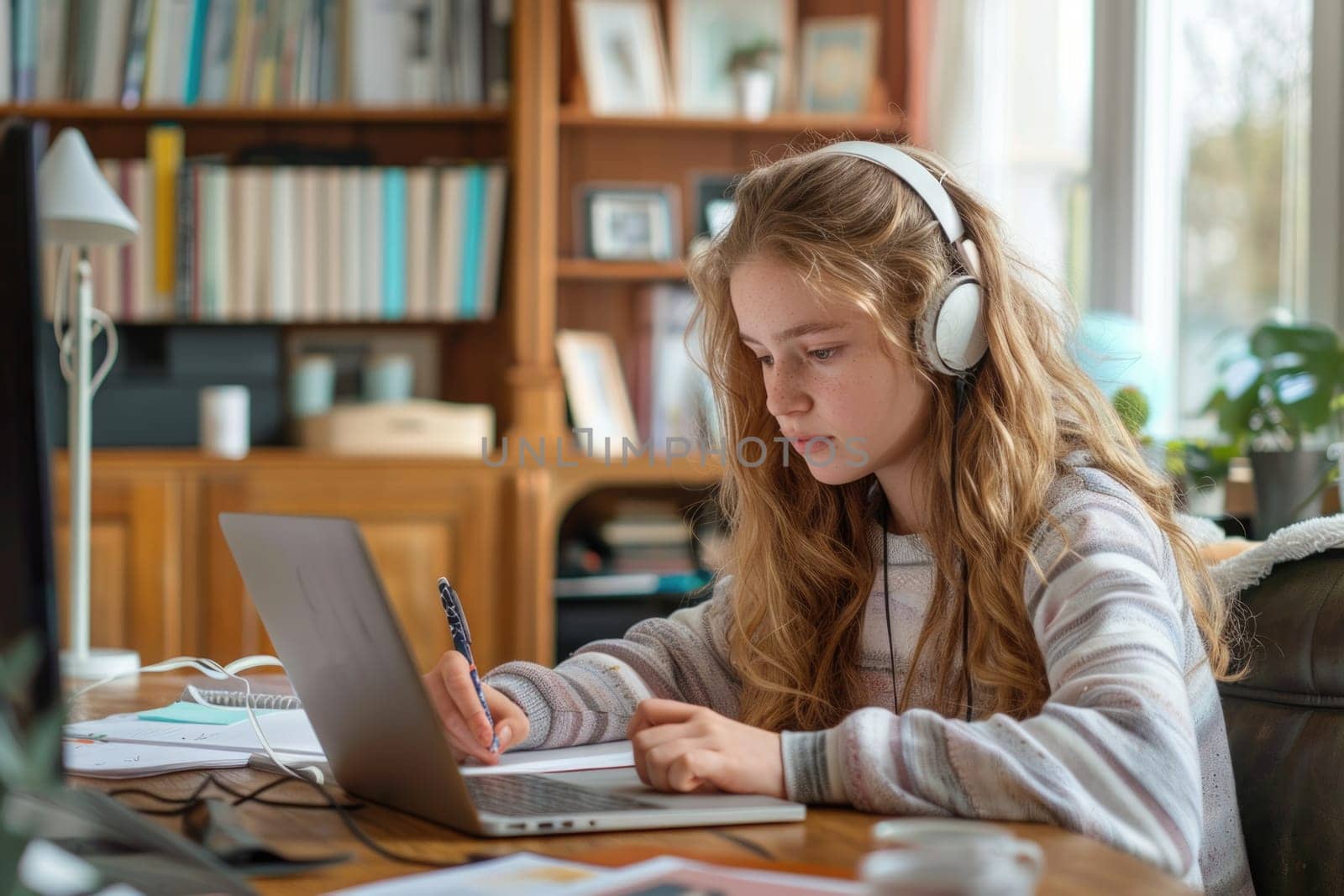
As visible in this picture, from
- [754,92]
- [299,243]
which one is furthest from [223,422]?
[754,92]

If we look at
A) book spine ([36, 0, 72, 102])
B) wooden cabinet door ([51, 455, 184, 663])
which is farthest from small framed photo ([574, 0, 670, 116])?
wooden cabinet door ([51, 455, 184, 663])

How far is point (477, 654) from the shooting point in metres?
2.75

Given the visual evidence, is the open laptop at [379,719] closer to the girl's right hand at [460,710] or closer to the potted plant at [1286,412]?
the girl's right hand at [460,710]

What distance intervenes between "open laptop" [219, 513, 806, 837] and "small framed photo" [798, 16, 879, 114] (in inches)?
91.0

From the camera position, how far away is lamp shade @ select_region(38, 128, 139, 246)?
6.49 feet

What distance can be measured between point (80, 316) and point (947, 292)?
1.24 meters

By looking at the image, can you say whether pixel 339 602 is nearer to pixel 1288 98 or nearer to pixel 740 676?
pixel 740 676

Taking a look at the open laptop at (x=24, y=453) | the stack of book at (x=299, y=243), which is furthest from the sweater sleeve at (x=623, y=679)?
the stack of book at (x=299, y=243)

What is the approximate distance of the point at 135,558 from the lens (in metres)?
2.69

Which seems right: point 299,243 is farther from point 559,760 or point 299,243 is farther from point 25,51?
point 559,760

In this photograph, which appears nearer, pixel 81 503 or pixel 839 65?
pixel 81 503

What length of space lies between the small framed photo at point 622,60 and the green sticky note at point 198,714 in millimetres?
1949

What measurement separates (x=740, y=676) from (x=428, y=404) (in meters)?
1.75

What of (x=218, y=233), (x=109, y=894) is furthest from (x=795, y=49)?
(x=109, y=894)
